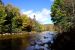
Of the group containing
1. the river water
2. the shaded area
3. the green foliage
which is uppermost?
the green foliage

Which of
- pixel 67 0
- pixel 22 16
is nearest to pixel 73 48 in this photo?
pixel 67 0

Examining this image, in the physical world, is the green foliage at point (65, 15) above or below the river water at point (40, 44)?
above

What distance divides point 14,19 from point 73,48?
70393 millimetres

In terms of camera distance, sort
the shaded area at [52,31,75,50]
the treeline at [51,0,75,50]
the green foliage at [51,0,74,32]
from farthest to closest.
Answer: the green foliage at [51,0,74,32] → the treeline at [51,0,75,50] → the shaded area at [52,31,75,50]

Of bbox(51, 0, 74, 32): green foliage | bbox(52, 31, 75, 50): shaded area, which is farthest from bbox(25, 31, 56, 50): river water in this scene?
bbox(51, 0, 74, 32): green foliage

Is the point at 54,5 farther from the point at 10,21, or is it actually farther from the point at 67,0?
the point at 67,0

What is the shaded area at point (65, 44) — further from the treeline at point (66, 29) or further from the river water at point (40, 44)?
the river water at point (40, 44)

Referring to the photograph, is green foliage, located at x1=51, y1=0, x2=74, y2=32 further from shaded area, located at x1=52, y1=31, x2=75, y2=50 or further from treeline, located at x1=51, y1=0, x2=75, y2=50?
shaded area, located at x1=52, y1=31, x2=75, y2=50

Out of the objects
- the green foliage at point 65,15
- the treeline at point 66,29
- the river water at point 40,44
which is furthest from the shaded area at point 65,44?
the green foliage at point 65,15

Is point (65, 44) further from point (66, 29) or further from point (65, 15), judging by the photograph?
point (65, 15)

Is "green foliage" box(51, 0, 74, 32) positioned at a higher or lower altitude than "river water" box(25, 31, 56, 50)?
higher

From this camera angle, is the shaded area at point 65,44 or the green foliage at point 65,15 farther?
the green foliage at point 65,15

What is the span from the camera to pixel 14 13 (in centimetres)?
8869

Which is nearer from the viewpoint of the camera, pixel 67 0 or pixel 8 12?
pixel 67 0
